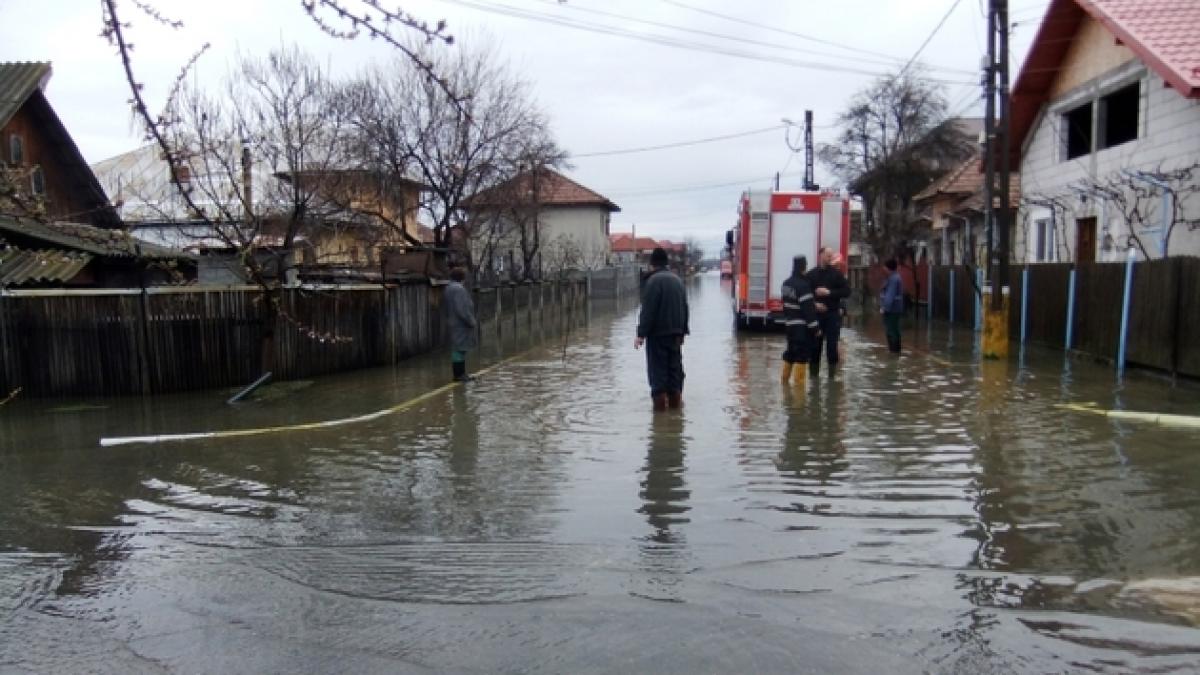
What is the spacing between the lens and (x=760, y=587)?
445cm

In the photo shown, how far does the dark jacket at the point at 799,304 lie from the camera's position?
10664mm

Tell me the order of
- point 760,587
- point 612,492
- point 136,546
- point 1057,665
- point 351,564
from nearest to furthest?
1. point 1057,665
2. point 760,587
3. point 351,564
4. point 136,546
5. point 612,492

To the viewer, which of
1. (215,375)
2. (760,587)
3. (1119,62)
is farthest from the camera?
(1119,62)

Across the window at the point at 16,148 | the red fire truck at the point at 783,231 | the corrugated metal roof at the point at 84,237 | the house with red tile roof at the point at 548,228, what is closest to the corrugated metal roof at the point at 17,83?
the window at the point at 16,148

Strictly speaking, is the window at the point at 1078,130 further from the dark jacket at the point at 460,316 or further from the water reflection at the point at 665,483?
the water reflection at the point at 665,483

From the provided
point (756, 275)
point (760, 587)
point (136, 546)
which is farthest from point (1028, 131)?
point (136, 546)

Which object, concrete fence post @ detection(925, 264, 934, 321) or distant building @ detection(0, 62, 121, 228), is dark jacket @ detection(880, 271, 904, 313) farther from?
distant building @ detection(0, 62, 121, 228)

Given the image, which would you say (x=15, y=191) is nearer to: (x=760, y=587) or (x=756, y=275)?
(x=760, y=587)

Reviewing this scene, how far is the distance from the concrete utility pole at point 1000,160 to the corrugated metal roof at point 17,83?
63.8 ft

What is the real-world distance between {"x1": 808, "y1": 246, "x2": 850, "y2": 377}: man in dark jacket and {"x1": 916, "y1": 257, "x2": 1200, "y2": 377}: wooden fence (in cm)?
388

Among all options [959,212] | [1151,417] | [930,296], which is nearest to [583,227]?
[959,212]

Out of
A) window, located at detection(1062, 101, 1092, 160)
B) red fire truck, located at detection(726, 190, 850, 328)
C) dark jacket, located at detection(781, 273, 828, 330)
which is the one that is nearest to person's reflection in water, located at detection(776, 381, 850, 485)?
dark jacket, located at detection(781, 273, 828, 330)

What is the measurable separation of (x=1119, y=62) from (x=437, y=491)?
16137 mm

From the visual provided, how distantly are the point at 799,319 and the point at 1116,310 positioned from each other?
5.47 metres
